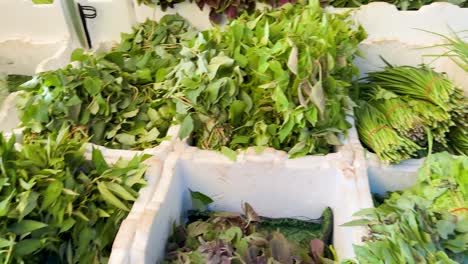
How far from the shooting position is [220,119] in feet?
4.41

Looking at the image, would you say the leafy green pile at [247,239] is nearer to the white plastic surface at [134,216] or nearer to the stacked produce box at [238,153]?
the stacked produce box at [238,153]

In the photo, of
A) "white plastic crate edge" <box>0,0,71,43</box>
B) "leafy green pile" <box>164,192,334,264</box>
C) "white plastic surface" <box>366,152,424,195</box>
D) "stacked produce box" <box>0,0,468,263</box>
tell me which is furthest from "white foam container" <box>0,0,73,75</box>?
"white plastic surface" <box>366,152,424,195</box>

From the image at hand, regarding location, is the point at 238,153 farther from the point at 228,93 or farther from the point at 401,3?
the point at 401,3

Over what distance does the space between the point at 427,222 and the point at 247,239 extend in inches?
18.5

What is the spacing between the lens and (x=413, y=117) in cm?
137

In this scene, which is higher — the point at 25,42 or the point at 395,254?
the point at 25,42

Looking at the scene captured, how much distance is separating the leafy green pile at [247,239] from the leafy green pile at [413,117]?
29 cm

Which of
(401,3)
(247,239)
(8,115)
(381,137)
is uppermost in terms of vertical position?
(401,3)

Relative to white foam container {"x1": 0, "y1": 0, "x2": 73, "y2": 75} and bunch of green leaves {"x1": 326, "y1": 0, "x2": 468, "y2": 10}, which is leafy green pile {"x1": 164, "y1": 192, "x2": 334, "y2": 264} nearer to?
bunch of green leaves {"x1": 326, "y1": 0, "x2": 468, "y2": 10}

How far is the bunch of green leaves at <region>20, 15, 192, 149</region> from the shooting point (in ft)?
4.46

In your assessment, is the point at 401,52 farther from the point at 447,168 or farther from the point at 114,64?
the point at 114,64

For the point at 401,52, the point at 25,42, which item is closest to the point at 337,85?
the point at 401,52

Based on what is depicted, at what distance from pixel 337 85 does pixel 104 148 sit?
74 cm

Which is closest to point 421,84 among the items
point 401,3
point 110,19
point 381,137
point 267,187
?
point 381,137
